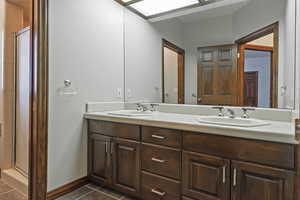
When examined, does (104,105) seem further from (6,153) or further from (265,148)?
(265,148)

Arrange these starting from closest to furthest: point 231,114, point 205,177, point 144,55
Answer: point 205,177, point 231,114, point 144,55

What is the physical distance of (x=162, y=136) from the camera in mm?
1519

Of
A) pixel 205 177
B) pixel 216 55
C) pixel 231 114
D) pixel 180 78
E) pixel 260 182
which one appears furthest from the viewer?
pixel 180 78

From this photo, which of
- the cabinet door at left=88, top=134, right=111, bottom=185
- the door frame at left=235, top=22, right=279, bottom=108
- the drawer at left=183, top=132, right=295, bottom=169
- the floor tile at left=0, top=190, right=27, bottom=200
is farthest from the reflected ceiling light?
the floor tile at left=0, top=190, right=27, bottom=200

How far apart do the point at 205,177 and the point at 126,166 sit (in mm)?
753

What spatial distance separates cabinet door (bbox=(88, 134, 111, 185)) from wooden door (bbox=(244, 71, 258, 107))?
1385mm

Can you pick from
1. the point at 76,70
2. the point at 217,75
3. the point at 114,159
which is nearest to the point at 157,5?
the point at 217,75

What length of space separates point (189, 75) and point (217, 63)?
32 centimetres

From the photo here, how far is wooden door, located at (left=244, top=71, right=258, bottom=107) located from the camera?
5.63 feet

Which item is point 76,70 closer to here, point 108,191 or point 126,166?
point 126,166

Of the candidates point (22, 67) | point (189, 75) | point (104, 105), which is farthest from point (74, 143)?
point (189, 75)

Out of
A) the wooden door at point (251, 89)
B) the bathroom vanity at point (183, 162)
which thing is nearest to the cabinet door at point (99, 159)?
the bathroom vanity at point (183, 162)

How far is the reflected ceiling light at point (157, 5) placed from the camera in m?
2.14

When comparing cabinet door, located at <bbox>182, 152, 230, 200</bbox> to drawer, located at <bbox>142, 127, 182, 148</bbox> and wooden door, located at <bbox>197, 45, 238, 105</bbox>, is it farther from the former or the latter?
wooden door, located at <bbox>197, 45, 238, 105</bbox>
